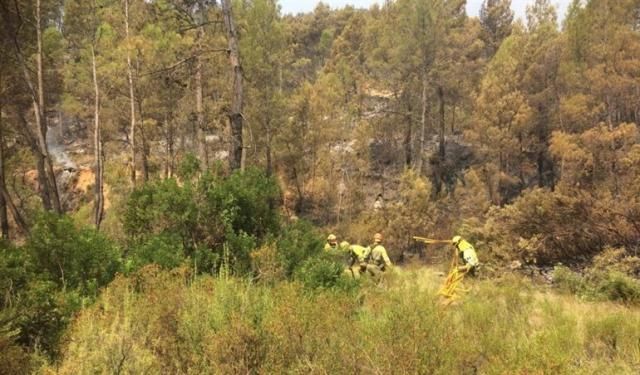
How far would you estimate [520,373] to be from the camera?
2916 millimetres

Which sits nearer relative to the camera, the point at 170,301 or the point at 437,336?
the point at 437,336

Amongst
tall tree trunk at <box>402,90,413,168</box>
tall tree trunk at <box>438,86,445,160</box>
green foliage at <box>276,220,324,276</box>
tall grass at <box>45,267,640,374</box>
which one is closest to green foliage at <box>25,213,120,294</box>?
tall grass at <box>45,267,640,374</box>

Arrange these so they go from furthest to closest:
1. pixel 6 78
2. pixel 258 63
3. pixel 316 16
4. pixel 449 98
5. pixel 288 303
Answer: pixel 316 16 → pixel 449 98 → pixel 258 63 → pixel 6 78 → pixel 288 303

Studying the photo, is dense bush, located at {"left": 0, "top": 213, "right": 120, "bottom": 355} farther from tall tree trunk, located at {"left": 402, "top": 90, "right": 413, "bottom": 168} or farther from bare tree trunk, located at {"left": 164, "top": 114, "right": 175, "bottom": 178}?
tall tree trunk, located at {"left": 402, "top": 90, "right": 413, "bottom": 168}

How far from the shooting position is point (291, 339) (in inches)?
148

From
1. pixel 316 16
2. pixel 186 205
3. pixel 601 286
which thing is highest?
pixel 316 16

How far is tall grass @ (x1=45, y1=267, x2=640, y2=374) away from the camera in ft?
11.1

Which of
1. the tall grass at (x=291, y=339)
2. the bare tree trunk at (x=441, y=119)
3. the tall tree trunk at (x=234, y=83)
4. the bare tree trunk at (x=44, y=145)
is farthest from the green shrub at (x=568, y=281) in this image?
the bare tree trunk at (x=441, y=119)

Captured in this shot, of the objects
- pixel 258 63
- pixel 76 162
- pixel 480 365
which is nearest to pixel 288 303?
pixel 480 365

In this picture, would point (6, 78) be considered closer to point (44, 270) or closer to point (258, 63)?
point (44, 270)

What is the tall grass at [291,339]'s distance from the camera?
11.1 ft

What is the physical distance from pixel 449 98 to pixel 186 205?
90.7 ft

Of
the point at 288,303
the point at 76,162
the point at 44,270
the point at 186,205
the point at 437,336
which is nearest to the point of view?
the point at 437,336

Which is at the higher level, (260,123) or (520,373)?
(260,123)
